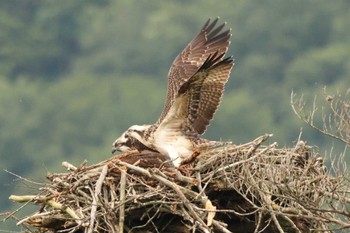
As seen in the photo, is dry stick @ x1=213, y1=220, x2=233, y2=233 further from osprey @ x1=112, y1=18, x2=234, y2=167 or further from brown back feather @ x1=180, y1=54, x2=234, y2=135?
brown back feather @ x1=180, y1=54, x2=234, y2=135

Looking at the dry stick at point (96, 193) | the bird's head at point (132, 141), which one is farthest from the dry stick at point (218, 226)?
the bird's head at point (132, 141)

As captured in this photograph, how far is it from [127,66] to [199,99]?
5680 centimetres

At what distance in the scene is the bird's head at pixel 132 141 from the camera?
49.6ft

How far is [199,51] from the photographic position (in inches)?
696

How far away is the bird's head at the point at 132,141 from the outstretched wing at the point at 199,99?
9.0 inches

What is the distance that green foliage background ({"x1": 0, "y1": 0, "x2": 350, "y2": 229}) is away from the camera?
57062mm

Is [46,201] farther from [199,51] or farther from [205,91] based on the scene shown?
[199,51]

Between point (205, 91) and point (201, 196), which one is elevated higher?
point (205, 91)

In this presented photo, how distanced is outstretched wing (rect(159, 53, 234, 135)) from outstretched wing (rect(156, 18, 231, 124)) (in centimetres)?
104

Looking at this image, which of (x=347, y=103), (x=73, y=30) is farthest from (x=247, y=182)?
(x=73, y=30)

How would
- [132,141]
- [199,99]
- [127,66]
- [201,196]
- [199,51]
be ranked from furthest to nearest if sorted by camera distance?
[127,66] → [199,51] → [199,99] → [132,141] → [201,196]

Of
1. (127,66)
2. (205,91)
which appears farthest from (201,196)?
(127,66)

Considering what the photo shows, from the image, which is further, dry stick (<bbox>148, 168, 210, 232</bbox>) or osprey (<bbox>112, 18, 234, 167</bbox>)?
osprey (<bbox>112, 18, 234, 167</bbox>)

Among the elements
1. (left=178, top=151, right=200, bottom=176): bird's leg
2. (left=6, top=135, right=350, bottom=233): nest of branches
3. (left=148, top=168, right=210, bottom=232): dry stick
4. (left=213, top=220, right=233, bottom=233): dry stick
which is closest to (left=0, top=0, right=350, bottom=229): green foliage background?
(left=178, top=151, right=200, bottom=176): bird's leg
